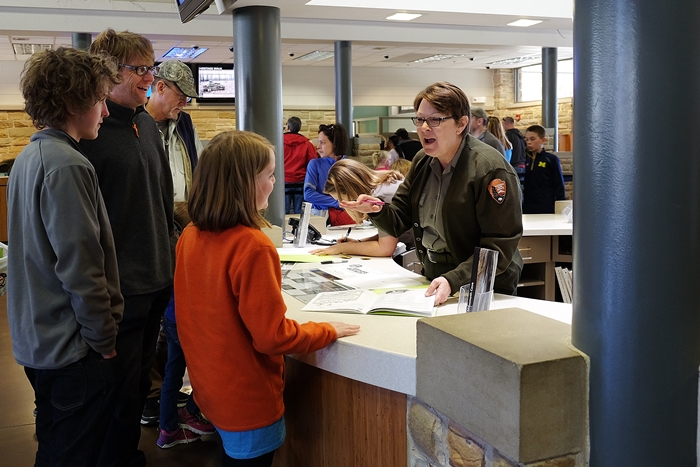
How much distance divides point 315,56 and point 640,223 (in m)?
12.5

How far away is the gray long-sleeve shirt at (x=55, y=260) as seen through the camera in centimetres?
186

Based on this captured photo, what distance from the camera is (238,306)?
6.04ft

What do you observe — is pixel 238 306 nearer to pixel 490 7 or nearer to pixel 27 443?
pixel 27 443

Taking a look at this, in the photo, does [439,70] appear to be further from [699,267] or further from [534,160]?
[699,267]

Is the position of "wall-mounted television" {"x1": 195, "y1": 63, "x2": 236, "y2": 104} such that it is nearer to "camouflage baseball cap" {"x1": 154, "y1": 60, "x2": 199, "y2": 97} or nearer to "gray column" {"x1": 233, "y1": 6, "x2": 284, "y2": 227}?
"gray column" {"x1": 233, "y1": 6, "x2": 284, "y2": 227}

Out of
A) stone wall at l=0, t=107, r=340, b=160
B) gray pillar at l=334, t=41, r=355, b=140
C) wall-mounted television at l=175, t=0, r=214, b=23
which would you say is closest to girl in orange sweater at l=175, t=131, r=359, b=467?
wall-mounted television at l=175, t=0, r=214, b=23

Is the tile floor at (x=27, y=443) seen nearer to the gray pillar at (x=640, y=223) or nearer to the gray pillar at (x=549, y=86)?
the gray pillar at (x=640, y=223)

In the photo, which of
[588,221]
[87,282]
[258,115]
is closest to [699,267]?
[588,221]

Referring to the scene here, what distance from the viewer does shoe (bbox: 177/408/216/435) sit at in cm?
321

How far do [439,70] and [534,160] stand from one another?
31.9 ft

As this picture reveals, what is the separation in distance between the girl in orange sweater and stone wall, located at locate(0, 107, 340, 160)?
10.1 metres

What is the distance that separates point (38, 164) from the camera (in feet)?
6.16

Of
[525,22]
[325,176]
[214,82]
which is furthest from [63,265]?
[214,82]

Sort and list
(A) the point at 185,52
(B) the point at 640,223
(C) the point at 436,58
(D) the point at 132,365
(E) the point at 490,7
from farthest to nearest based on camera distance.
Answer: (C) the point at 436,58, (A) the point at 185,52, (E) the point at 490,7, (D) the point at 132,365, (B) the point at 640,223
